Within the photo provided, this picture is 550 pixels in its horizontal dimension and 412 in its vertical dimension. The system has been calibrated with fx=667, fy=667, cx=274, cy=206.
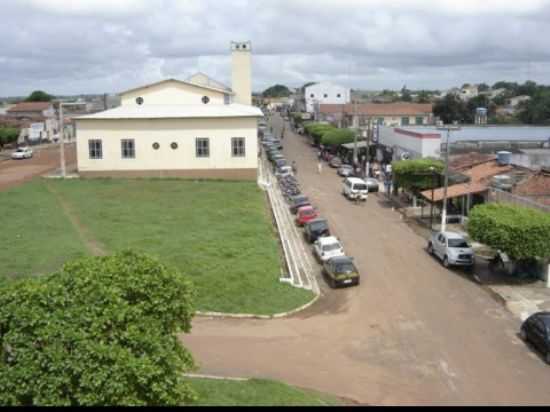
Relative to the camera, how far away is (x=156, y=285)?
1256cm

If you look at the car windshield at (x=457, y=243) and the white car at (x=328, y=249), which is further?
the white car at (x=328, y=249)

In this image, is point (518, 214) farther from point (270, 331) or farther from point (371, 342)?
point (270, 331)

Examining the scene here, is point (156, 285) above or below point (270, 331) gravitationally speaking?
above

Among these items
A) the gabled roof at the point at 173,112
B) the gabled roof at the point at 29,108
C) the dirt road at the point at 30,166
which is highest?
the gabled roof at the point at 29,108

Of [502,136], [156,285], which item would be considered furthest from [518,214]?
[502,136]

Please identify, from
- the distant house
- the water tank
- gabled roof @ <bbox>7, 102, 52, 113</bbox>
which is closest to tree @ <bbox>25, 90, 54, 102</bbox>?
gabled roof @ <bbox>7, 102, 52, 113</bbox>

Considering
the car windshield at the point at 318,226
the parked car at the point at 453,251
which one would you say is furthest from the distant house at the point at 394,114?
the parked car at the point at 453,251

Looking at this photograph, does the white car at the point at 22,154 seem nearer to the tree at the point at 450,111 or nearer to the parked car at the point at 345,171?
the parked car at the point at 345,171

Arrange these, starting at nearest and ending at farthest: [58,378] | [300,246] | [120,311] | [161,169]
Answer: [58,378] < [120,311] < [300,246] < [161,169]

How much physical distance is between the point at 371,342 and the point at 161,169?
34.1 m

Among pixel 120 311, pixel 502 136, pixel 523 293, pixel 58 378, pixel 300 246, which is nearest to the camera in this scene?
pixel 58 378

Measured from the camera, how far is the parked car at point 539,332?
65.9 feet

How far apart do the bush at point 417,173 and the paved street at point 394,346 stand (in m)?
14.0

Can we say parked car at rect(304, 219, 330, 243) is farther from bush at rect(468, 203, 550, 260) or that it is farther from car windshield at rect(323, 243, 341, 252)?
bush at rect(468, 203, 550, 260)
